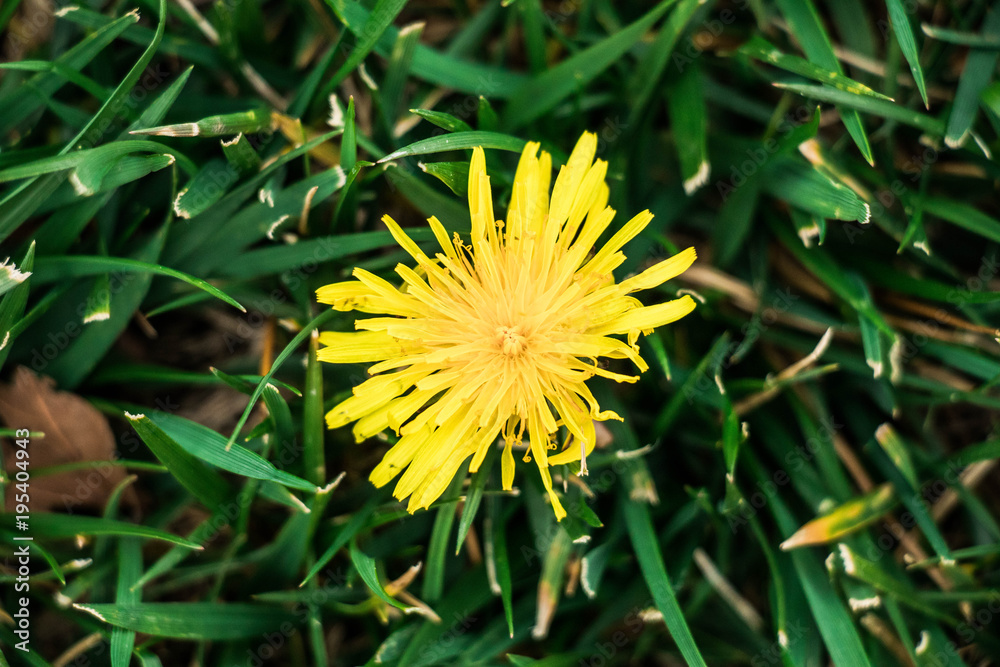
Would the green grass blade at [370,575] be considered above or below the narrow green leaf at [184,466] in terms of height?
below

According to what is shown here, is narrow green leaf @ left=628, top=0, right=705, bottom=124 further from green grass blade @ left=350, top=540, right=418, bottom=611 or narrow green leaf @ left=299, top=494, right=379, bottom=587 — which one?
green grass blade @ left=350, top=540, right=418, bottom=611

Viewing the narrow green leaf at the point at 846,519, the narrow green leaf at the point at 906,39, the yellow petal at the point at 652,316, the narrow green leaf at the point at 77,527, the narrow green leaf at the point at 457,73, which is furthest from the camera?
the narrow green leaf at the point at 457,73

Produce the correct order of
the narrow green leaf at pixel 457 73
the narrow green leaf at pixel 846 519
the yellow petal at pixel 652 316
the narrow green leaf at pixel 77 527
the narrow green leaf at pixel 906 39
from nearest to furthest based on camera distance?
1. the yellow petal at pixel 652 316
2. the narrow green leaf at pixel 906 39
3. the narrow green leaf at pixel 77 527
4. the narrow green leaf at pixel 846 519
5. the narrow green leaf at pixel 457 73

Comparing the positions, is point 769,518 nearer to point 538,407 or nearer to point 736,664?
point 736,664

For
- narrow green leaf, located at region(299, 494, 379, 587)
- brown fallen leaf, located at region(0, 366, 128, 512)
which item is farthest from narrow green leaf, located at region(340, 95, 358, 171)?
brown fallen leaf, located at region(0, 366, 128, 512)

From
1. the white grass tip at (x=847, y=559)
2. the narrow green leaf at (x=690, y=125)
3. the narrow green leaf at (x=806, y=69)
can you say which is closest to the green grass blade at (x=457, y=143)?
the narrow green leaf at (x=690, y=125)

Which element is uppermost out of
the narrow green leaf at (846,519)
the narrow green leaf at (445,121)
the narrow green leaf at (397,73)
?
the narrow green leaf at (397,73)

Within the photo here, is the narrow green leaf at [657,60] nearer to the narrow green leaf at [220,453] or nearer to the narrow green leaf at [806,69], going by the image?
the narrow green leaf at [806,69]

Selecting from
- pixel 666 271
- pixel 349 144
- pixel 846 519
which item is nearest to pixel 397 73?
pixel 349 144

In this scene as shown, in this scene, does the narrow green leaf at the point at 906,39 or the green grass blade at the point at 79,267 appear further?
the green grass blade at the point at 79,267
